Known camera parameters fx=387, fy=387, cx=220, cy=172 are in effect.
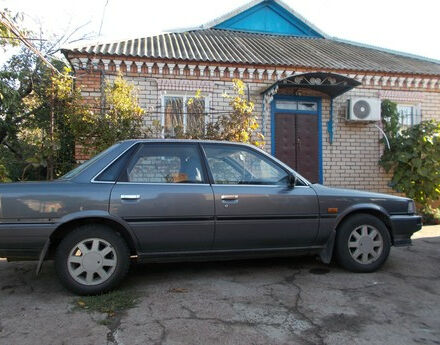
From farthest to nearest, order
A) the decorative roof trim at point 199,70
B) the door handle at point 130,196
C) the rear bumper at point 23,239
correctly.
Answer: the decorative roof trim at point 199,70, the door handle at point 130,196, the rear bumper at point 23,239

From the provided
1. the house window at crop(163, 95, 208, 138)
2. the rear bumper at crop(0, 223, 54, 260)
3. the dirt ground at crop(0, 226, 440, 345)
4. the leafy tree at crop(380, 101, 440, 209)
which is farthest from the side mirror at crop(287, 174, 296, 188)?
the leafy tree at crop(380, 101, 440, 209)

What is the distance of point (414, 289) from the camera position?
409cm

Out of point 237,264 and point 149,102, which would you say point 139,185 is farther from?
point 149,102

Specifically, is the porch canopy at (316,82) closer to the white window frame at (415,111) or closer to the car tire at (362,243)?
the white window frame at (415,111)

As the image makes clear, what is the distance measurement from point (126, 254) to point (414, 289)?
302cm

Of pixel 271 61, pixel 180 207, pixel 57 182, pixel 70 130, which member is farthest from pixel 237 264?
pixel 271 61

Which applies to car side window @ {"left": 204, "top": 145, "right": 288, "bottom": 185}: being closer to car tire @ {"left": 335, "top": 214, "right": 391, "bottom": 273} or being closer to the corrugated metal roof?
car tire @ {"left": 335, "top": 214, "right": 391, "bottom": 273}

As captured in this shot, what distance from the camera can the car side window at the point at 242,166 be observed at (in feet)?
14.0

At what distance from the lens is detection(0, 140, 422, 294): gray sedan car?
12.1ft

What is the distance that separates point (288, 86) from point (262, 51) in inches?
68.1

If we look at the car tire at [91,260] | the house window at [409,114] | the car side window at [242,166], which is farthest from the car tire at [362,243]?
the house window at [409,114]

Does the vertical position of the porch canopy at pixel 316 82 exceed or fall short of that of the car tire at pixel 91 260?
it exceeds it

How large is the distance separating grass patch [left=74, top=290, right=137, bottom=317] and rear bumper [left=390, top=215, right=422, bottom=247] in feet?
10.2

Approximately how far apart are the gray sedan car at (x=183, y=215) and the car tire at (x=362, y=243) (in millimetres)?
12
